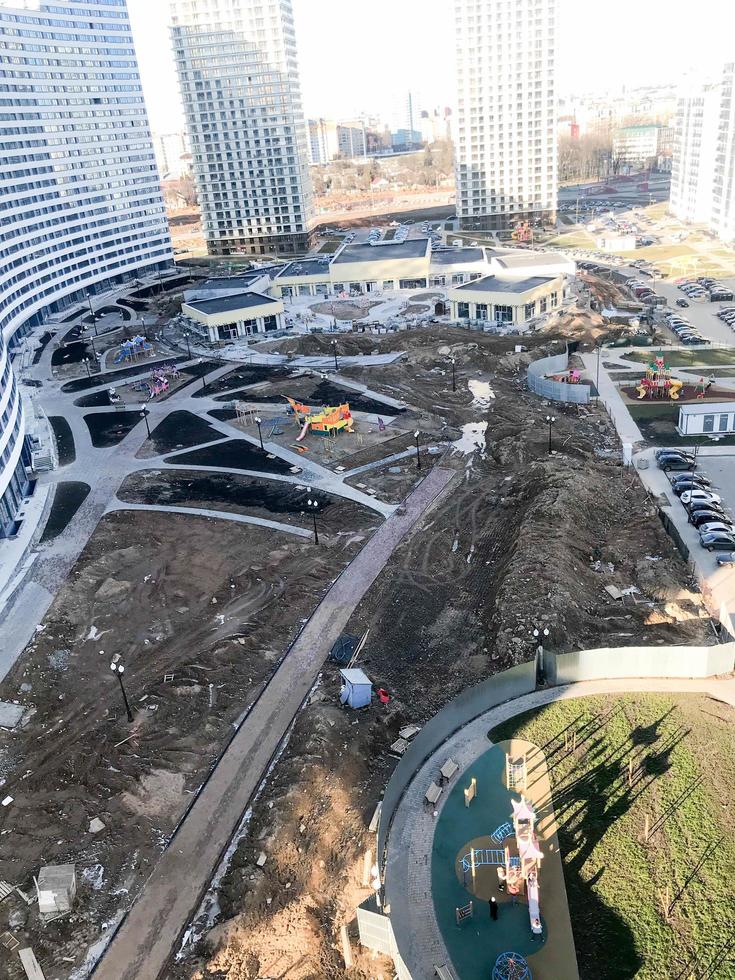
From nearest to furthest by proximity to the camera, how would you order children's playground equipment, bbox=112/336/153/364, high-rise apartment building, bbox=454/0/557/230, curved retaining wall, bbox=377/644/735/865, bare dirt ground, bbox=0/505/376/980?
bare dirt ground, bbox=0/505/376/980, curved retaining wall, bbox=377/644/735/865, children's playground equipment, bbox=112/336/153/364, high-rise apartment building, bbox=454/0/557/230

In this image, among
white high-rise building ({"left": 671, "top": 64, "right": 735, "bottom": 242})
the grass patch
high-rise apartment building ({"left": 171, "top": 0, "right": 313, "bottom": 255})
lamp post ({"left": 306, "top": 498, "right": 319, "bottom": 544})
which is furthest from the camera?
high-rise apartment building ({"left": 171, "top": 0, "right": 313, "bottom": 255})

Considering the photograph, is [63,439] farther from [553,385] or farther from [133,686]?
[553,385]

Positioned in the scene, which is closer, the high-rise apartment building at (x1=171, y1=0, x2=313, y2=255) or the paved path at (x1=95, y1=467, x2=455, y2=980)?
the paved path at (x1=95, y1=467, x2=455, y2=980)

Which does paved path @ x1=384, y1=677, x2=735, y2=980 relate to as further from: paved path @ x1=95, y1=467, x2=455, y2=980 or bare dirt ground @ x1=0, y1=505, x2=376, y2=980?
bare dirt ground @ x1=0, y1=505, x2=376, y2=980

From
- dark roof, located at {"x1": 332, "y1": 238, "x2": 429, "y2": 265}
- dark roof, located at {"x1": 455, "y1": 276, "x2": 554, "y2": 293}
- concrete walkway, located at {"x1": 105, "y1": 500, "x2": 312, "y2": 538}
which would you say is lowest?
concrete walkway, located at {"x1": 105, "y1": 500, "x2": 312, "y2": 538}

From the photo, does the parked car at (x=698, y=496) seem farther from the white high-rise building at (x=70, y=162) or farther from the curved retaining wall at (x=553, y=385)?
the white high-rise building at (x=70, y=162)

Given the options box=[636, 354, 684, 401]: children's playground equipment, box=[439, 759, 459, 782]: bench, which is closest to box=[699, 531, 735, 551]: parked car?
box=[439, 759, 459, 782]: bench

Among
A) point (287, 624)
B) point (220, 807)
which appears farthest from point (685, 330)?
point (220, 807)

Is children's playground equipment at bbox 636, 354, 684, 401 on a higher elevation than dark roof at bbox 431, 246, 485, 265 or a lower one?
lower
